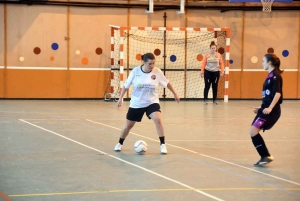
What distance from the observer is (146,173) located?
23.2 feet

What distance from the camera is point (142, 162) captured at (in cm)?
789

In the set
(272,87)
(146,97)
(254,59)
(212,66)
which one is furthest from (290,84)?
(272,87)

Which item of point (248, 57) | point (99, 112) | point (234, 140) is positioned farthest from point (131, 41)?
point (234, 140)

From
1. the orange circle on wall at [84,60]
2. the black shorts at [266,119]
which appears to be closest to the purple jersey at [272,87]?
the black shorts at [266,119]

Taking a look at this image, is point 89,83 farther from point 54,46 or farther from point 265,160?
point 265,160

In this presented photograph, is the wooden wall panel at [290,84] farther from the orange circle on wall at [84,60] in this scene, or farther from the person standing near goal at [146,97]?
the person standing near goal at [146,97]

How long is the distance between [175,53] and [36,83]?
563cm

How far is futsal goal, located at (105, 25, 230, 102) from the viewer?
21031 mm

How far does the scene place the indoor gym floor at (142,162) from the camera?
19.7 feet

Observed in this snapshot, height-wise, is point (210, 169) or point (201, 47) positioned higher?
point (201, 47)

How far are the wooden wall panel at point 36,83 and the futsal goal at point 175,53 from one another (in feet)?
6.33

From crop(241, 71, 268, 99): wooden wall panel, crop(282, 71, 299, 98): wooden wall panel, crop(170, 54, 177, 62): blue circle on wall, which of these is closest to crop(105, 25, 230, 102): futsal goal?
crop(170, 54, 177, 62): blue circle on wall

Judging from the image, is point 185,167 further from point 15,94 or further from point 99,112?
point 15,94

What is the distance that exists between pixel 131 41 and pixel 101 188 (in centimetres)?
1561
